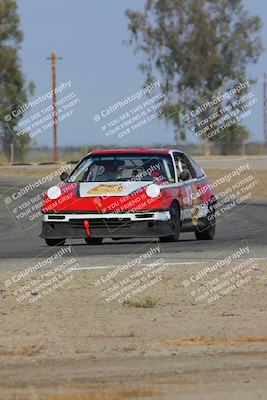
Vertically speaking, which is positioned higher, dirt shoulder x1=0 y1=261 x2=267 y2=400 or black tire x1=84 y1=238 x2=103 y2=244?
dirt shoulder x1=0 y1=261 x2=267 y2=400

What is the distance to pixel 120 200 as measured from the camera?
61.7ft

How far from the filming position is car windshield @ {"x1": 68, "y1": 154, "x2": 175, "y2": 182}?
63.6 ft

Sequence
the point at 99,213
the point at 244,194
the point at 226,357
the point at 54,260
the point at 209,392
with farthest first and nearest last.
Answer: the point at 244,194, the point at 99,213, the point at 54,260, the point at 226,357, the point at 209,392

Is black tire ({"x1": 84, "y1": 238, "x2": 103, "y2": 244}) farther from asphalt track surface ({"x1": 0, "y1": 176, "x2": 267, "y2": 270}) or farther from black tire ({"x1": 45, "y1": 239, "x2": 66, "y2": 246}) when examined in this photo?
black tire ({"x1": 45, "y1": 239, "x2": 66, "y2": 246})

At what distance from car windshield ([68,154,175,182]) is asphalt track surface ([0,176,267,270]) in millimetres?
1042

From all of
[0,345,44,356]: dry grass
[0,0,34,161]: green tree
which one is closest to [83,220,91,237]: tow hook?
[0,345,44,356]: dry grass

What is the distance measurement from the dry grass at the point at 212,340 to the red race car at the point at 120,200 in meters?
8.63

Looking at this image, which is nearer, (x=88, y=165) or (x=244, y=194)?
(x=88, y=165)

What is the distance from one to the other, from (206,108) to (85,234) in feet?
233

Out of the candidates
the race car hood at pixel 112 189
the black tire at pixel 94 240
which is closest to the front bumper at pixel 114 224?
the race car hood at pixel 112 189

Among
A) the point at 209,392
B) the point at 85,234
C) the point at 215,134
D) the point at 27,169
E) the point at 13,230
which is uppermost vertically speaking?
the point at 209,392

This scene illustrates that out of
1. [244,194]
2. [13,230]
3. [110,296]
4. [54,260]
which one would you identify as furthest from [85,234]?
[244,194]

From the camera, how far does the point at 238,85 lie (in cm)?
9131

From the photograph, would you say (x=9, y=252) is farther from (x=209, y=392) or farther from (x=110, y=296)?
(x=209, y=392)
